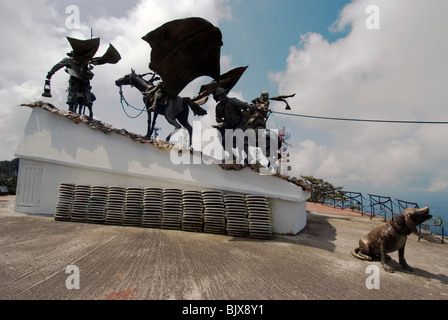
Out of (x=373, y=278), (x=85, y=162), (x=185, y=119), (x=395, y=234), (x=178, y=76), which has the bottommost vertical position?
(x=373, y=278)

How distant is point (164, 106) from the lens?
9367 millimetres

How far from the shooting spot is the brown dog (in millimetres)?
3486

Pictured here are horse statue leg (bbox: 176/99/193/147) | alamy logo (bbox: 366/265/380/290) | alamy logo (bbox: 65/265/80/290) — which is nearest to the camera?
alamy logo (bbox: 65/265/80/290)

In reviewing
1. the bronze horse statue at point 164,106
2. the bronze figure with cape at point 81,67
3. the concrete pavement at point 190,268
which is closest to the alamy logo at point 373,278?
the concrete pavement at point 190,268

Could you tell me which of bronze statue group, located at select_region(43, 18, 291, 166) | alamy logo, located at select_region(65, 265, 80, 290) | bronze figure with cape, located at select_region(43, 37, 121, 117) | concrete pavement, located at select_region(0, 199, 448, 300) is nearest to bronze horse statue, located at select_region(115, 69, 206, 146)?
bronze statue group, located at select_region(43, 18, 291, 166)

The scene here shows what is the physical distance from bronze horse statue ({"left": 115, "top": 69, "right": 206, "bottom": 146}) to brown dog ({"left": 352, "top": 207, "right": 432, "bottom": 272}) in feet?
24.3

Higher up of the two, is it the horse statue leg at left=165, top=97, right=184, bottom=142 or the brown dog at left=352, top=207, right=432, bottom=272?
the horse statue leg at left=165, top=97, right=184, bottom=142

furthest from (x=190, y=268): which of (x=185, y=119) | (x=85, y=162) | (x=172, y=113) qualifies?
(x=185, y=119)

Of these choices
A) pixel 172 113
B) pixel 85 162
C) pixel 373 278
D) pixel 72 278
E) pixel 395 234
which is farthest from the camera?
pixel 172 113

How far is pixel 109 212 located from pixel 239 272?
4.94m

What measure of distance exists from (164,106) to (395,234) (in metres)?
9.05

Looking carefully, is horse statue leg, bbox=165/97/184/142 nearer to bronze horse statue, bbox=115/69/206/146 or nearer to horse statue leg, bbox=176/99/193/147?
bronze horse statue, bbox=115/69/206/146

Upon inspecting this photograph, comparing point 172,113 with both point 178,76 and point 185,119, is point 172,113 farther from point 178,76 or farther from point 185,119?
point 178,76

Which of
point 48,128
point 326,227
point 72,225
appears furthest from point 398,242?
point 48,128
